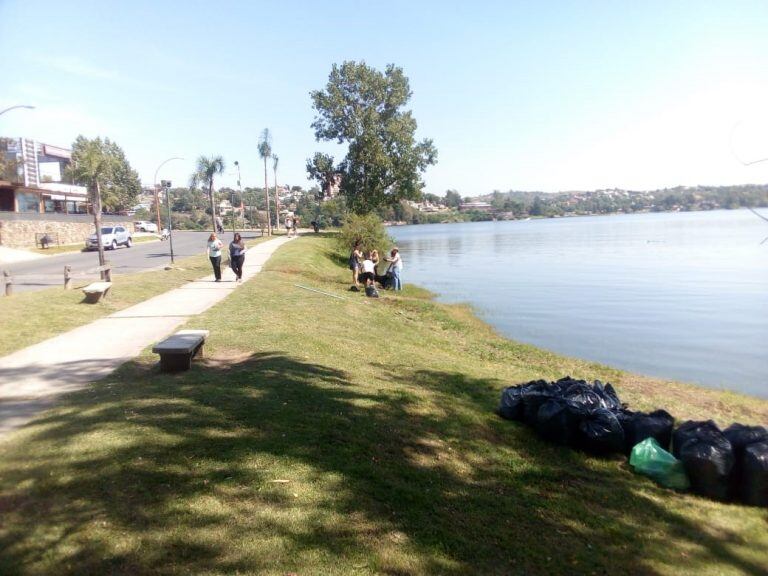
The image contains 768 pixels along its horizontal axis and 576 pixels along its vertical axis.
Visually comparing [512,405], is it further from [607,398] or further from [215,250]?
[215,250]

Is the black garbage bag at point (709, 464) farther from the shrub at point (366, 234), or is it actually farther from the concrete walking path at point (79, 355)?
the shrub at point (366, 234)

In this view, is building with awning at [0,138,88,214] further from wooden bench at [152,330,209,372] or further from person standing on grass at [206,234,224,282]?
wooden bench at [152,330,209,372]

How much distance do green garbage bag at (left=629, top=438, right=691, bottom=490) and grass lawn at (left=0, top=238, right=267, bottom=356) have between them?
865cm

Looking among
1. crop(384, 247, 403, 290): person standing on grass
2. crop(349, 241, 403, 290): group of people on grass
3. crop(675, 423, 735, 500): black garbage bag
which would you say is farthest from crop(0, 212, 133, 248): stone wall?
crop(675, 423, 735, 500): black garbage bag

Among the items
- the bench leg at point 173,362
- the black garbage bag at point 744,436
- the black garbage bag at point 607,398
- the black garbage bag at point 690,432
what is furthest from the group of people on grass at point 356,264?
the black garbage bag at point 744,436

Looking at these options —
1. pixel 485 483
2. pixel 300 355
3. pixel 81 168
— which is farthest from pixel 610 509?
pixel 81 168

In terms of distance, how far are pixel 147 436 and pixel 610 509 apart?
13.5 ft

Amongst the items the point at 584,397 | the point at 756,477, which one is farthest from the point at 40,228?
the point at 756,477

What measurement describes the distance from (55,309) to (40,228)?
118ft

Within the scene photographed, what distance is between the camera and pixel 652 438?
6.07 metres

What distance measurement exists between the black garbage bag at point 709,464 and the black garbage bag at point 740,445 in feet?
0.20

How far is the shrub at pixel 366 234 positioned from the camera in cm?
3316

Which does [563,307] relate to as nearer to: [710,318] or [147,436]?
[710,318]

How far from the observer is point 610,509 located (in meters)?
4.90
